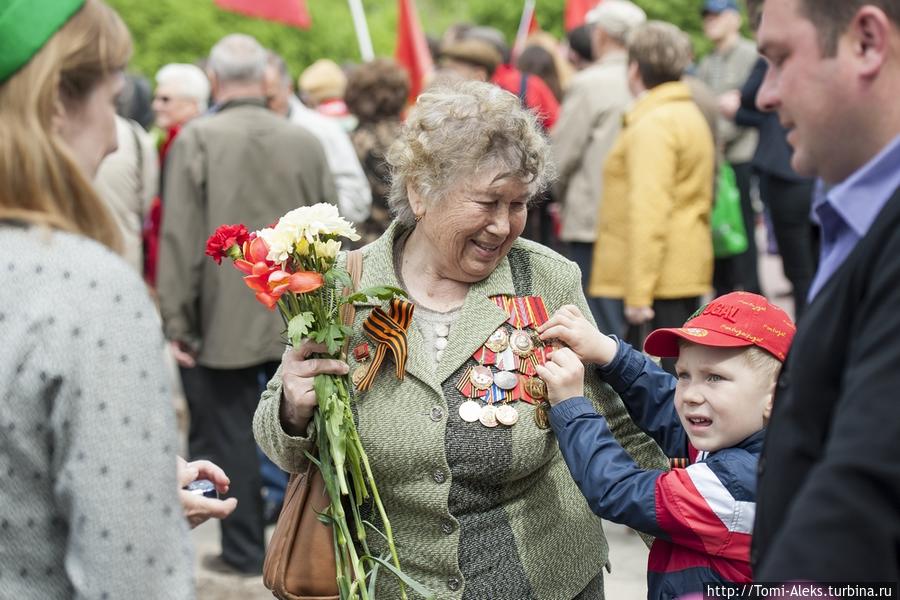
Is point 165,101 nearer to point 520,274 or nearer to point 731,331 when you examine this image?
point 520,274

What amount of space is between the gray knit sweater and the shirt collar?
1037 millimetres

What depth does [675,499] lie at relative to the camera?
8.21 feet

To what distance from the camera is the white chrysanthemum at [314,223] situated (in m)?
2.69

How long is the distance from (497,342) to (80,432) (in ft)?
4.80

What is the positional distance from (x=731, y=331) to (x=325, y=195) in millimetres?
3349

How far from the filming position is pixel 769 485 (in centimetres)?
175

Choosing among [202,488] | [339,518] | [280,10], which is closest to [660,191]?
[339,518]

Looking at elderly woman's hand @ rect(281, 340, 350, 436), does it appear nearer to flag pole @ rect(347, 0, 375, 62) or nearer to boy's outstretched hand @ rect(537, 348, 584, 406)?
boy's outstretched hand @ rect(537, 348, 584, 406)

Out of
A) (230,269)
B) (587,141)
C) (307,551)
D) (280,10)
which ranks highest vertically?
(307,551)

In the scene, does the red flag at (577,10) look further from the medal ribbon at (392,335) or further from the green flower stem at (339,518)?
the green flower stem at (339,518)

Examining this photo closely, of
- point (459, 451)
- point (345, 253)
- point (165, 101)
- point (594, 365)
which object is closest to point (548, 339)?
point (594, 365)

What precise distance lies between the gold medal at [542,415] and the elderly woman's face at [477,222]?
390 mm

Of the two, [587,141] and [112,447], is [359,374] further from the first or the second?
[587,141]

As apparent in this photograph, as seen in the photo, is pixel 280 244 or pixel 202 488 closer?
pixel 202 488
